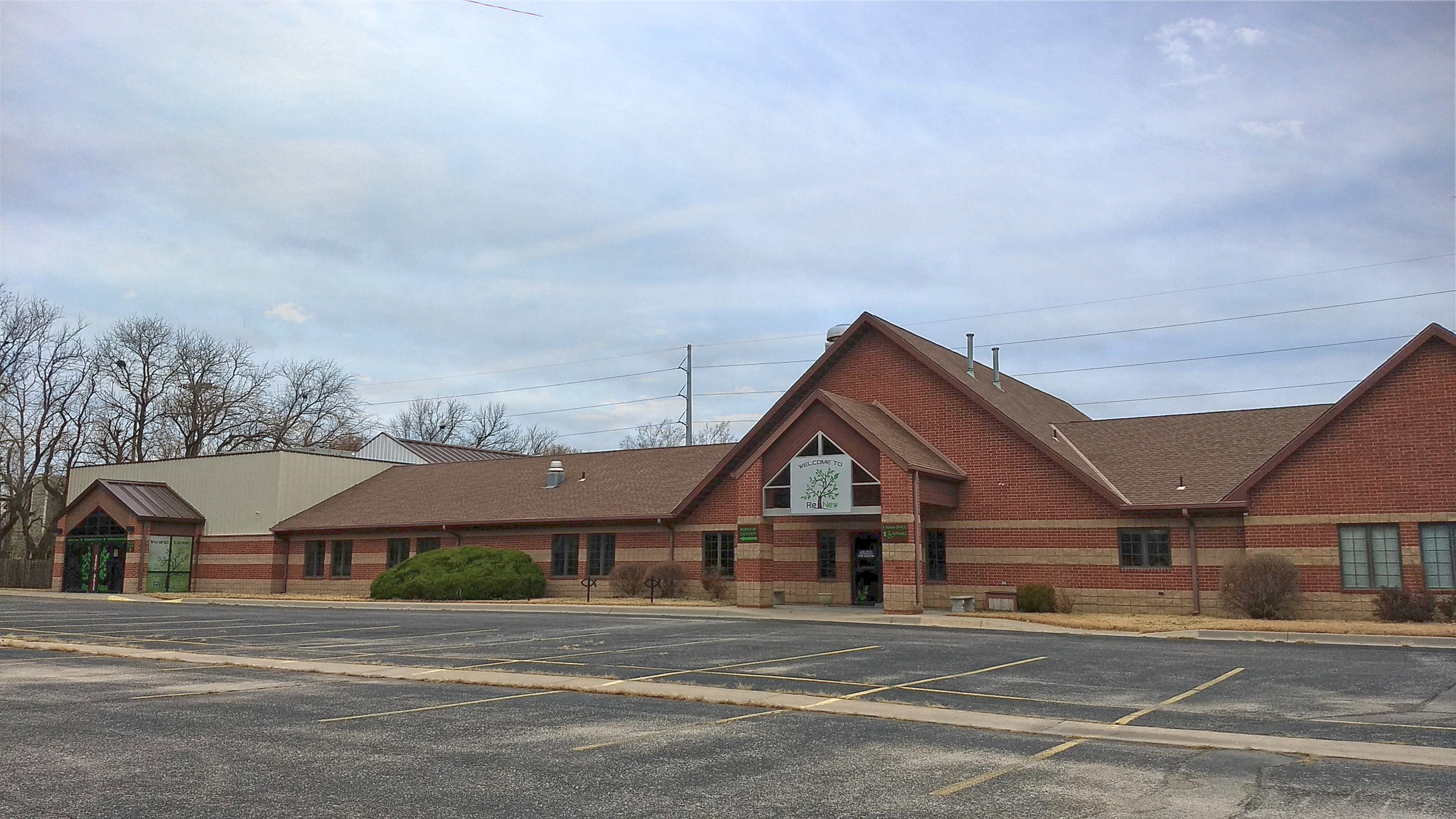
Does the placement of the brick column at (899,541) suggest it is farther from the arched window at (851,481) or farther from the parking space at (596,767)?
the parking space at (596,767)

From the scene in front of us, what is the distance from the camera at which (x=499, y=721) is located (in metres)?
10.6

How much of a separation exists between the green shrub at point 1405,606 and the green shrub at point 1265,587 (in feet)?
5.76

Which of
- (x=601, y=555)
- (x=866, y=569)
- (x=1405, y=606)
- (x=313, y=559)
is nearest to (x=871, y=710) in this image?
(x=1405, y=606)

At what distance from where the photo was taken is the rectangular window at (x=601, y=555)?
36656 millimetres

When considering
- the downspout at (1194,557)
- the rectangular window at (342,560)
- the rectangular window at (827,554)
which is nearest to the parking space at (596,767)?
the downspout at (1194,557)

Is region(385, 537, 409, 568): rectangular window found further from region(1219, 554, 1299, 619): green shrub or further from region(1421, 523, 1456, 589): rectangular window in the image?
region(1421, 523, 1456, 589): rectangular window

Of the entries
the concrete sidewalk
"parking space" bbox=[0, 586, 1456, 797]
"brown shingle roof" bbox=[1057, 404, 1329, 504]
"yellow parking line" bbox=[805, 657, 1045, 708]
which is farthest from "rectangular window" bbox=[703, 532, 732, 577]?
"yellow parking line" bbox=[805, 657, 1045, 708]

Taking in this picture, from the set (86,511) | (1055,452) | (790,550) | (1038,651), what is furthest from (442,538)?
(1038,651)

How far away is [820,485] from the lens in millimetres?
29688

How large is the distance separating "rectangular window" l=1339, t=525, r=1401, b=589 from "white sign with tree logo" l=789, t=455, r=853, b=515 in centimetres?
1220

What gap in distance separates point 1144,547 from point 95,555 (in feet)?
143

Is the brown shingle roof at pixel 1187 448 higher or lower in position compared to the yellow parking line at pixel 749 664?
higher

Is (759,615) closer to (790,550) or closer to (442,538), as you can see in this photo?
(790,550)

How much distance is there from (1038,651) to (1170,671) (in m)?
3.04
